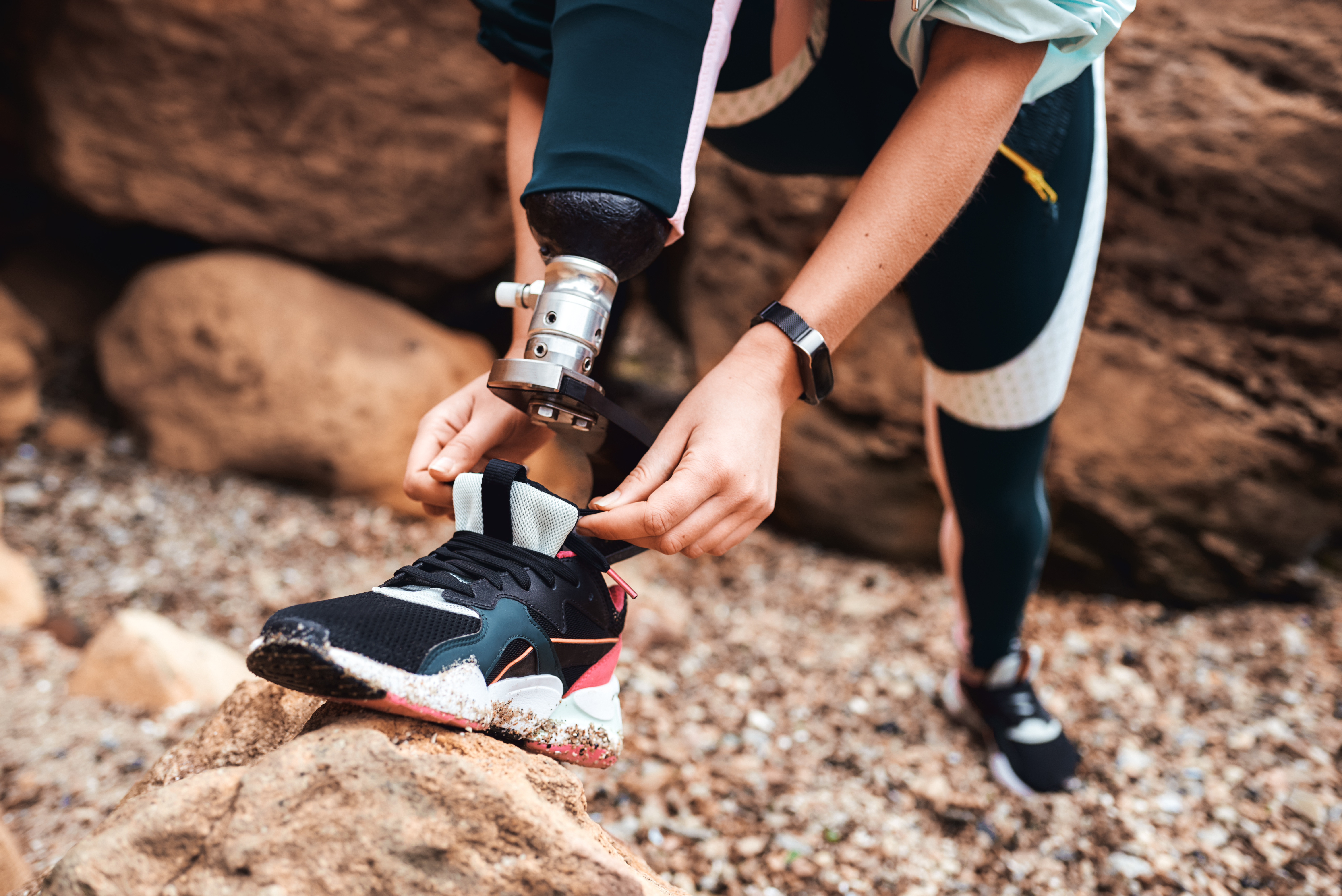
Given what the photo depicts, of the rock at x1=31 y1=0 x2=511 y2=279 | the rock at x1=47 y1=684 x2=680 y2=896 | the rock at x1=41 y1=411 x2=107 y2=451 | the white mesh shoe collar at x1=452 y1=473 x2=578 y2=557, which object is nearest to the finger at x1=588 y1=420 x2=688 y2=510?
the white mesh shoe collar at x1=452 y1=473 x2=578 y2=557

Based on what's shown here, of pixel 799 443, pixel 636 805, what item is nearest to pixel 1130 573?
pixel 799 443

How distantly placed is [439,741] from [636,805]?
874mm

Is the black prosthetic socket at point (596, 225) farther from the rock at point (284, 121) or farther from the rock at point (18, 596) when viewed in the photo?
the rock at point (284, 121)

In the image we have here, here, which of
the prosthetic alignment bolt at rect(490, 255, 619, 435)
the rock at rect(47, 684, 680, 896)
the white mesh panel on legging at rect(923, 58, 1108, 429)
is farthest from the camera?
the white mesh panel on legging at rect(923, 58, 1108, 429)

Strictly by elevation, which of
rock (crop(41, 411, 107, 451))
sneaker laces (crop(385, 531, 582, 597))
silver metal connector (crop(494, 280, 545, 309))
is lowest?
rock (crop(41, 411, 107, 451))

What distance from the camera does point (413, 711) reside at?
31.6 inches

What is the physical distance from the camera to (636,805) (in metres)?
1.59

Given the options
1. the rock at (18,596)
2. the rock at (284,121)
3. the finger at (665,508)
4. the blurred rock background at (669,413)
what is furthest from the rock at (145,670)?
the rock at (284,121)

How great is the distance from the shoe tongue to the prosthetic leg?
0.08 m

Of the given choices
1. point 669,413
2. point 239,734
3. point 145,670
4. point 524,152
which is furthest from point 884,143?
point 669,413

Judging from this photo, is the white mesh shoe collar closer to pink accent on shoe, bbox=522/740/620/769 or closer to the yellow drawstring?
pink accent on shoe, bbox=522/740/620/769

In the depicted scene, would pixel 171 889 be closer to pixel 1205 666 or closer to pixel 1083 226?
pixel 1083 226

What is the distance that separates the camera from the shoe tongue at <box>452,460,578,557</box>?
36.9 inches

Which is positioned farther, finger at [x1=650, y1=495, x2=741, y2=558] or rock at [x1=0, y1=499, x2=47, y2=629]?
rock at [x1=0, y1=499, x2=47, y2=629]
